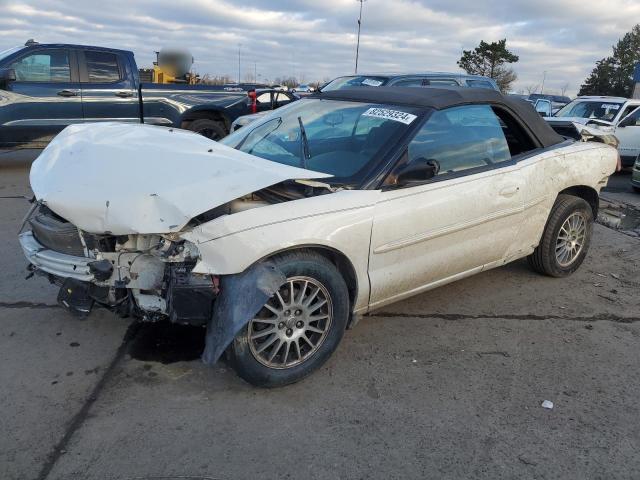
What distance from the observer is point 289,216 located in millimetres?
2797

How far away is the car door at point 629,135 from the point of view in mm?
11125

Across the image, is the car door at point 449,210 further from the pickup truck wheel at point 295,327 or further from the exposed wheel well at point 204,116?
the exposed wheel well at point 204,116

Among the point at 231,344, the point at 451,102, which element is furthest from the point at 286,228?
the point at 451,102

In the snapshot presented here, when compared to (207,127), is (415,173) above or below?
above

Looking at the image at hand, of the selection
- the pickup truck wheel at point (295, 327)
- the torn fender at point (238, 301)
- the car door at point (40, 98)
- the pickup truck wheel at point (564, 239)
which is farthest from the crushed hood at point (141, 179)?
the car door at point (40, 98)

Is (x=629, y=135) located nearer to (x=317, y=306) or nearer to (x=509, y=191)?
(x=509, y=191)

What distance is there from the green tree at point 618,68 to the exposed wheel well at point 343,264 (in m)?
56.7

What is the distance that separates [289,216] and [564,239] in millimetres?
2918

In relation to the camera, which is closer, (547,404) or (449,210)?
(547,404)

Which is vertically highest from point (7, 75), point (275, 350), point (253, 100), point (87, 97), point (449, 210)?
point (7, 75)

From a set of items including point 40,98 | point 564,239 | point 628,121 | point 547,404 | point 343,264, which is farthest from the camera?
point 628,121

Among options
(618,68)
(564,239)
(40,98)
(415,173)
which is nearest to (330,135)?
(415,173)

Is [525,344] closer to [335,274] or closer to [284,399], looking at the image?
[335,274]

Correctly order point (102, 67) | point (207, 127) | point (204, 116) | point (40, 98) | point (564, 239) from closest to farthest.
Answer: point (564, 239) → point (40, 98) → point (102, 67) → point (207, 127) → point (204, 116)
